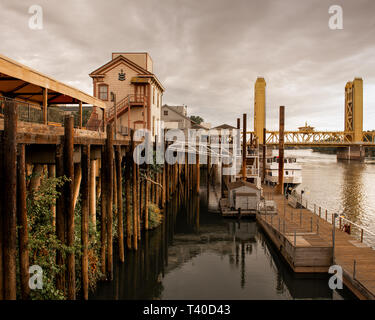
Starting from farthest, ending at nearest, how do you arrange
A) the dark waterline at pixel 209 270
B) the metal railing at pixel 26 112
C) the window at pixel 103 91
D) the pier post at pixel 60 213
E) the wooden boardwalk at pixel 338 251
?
the window at pixel 103 91 < the dark waterline at pixel 209 270 < the wooden boardwalk at pixel 338 251 < the metal railing at pixel 26 112 < the pier post at pixel 60 213

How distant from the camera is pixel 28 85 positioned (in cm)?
1157

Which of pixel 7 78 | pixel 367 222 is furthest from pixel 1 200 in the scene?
pixel 367 222

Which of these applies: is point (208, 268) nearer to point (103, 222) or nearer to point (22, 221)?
point (103, 222)

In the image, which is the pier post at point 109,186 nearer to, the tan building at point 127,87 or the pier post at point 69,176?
the pier post at point 69,176

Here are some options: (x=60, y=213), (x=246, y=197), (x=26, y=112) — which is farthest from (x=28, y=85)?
(x=246, y=197)

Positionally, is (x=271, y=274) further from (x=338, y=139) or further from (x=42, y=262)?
(x=338, y=139)

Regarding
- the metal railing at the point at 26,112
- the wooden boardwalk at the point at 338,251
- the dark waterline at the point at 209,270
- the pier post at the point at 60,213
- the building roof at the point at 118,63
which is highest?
the building roof at the point at 118,63

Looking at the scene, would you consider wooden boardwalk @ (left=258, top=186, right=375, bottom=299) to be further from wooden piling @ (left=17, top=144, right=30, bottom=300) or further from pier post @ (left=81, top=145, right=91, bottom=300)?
wooden piling @ (left=17, top=144, right=30, bottom=300)

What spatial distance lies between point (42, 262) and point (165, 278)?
25.3 feet

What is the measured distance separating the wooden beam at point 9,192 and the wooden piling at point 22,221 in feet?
0.95

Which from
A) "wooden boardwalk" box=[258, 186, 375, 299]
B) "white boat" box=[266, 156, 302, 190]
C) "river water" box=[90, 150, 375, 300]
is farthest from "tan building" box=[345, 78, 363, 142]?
"wooden boardwalk" box=[258, 186, 375, 299]

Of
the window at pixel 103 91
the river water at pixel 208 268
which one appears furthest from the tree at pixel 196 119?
the river water at pixel 208 268

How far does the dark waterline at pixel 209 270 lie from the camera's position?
1308 cm

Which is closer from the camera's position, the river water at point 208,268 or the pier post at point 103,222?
the pier post at point 103,222
